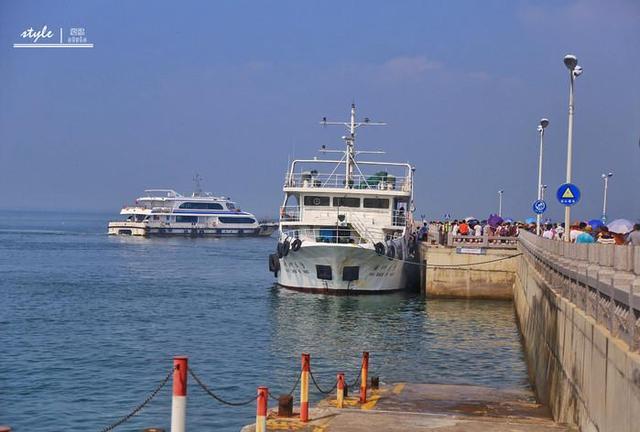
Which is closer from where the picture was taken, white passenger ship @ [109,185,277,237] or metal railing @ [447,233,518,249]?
metal railing @ [447,233,518,249]

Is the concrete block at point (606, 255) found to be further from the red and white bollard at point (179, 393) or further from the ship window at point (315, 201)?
the ship window at point (315, 201)

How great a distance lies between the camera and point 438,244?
44.0 m

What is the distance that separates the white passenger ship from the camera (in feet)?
413

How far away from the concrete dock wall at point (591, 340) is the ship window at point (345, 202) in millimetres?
27127

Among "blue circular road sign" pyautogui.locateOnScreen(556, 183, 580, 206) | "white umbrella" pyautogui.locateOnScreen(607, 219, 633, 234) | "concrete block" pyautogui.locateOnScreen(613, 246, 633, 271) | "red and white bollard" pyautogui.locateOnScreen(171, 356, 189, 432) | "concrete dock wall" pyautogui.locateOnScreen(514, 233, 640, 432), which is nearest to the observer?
"concrete dock wall" pyautogui.locateOnScreen(514, 233, 640, 432)

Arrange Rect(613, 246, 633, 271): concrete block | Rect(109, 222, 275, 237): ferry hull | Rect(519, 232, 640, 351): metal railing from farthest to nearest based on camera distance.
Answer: Rect(109, 222, 275, 237): ferry hull, Rect(613, 246, 633, 271): concrete block, Rect(519, 232, 640, 351): metal railing

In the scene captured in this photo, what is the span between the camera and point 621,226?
19219 millimetres

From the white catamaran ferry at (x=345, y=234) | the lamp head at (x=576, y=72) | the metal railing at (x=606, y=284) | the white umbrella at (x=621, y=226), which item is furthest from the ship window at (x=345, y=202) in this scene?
the metal railing at (x=606, y=284)

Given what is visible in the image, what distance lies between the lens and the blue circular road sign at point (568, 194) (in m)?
24.0

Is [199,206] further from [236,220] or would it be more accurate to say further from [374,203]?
[374,203]

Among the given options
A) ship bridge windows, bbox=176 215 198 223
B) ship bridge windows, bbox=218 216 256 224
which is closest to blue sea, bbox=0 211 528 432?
ship bridge windows, bbox=176 215 198 223

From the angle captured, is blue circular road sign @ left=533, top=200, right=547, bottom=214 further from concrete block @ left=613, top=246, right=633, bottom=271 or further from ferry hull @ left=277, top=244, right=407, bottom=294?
concrete block @ left=613, top=246, right=633, bottom=271

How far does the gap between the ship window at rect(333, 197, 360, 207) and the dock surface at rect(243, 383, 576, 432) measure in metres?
27.7

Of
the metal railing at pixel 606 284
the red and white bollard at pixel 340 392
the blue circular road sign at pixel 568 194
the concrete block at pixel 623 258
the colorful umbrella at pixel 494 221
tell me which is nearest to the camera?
the metal railing at pixel 606 284
